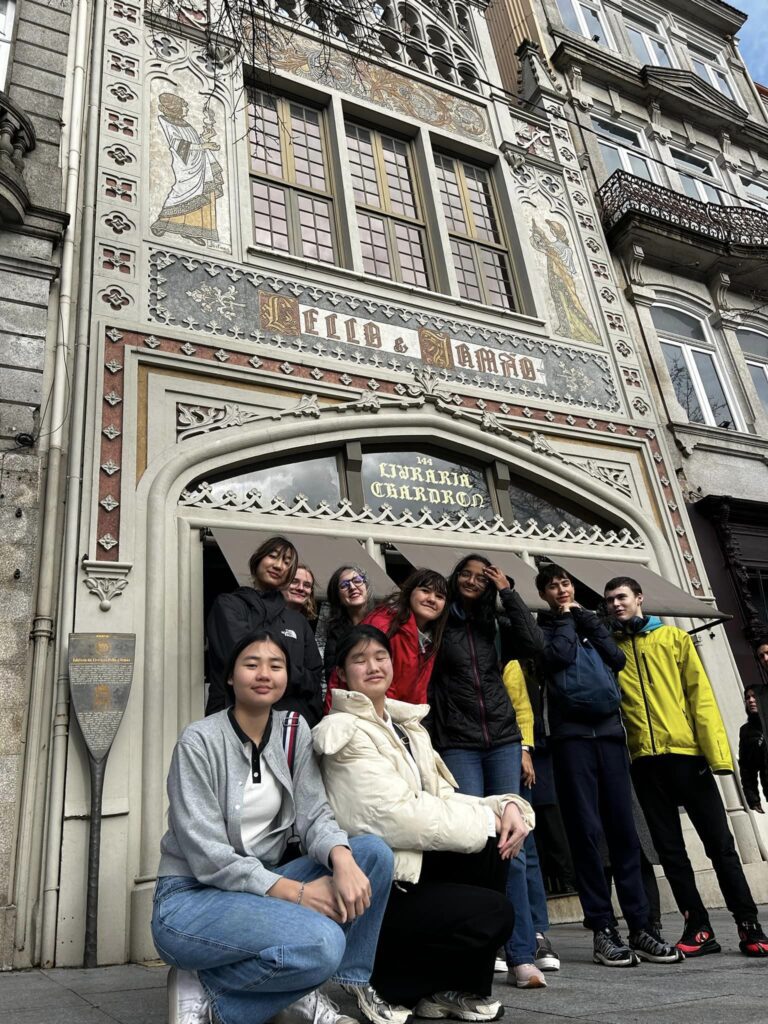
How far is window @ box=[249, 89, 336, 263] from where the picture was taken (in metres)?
9.84

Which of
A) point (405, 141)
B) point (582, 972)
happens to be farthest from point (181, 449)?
point (405, 141)

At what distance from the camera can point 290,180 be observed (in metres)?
10.3

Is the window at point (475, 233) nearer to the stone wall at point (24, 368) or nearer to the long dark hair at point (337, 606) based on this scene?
the stone wall at point (24, 368)

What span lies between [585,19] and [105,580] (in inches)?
653

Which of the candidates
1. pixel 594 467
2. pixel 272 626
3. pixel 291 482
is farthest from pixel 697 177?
pixel 272 626

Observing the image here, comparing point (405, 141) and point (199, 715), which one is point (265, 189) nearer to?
point (405, 141)

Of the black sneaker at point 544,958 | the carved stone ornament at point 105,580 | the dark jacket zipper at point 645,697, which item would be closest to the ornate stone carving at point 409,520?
the carved stone ornament at point 105,580

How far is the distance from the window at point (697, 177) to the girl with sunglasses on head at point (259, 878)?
50.2 feet

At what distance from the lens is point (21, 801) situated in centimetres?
567

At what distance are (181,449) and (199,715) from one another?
8.59ft

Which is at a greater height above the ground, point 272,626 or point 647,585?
point 647,585

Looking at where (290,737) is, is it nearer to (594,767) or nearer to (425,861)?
(425,861)

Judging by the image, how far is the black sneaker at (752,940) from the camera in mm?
4031

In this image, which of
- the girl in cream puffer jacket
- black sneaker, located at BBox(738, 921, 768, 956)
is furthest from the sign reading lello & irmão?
the girl in cream puffer jacket
